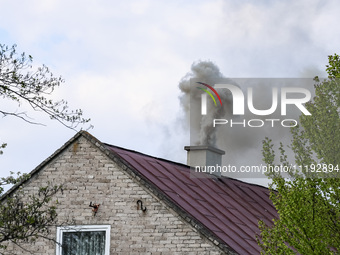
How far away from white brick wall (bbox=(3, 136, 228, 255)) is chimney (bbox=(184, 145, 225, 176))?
5.40 m

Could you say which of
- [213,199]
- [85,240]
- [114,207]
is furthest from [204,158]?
[85,240]

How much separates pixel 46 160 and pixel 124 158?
2.04 meters

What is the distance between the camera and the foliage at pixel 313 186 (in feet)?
55.1

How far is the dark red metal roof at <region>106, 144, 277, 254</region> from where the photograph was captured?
Answer: 19359 mm

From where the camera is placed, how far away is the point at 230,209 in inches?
864

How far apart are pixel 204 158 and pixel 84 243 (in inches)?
257

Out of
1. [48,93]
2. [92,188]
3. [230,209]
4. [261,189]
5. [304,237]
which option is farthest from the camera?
[261,189]

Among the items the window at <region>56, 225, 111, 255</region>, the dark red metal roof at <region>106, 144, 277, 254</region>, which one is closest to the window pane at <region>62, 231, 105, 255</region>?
the window at <region>56, 225, 111, 255</region>

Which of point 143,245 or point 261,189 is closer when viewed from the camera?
point 143,245

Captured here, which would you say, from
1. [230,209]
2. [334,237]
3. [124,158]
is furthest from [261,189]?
[334,237]

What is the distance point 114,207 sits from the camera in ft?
64.6

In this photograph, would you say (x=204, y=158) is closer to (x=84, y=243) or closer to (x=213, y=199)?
(x=213, y=199)

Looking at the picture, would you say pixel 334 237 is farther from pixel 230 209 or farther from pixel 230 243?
pixel 230 209

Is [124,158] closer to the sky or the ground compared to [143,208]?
closer to the sky
